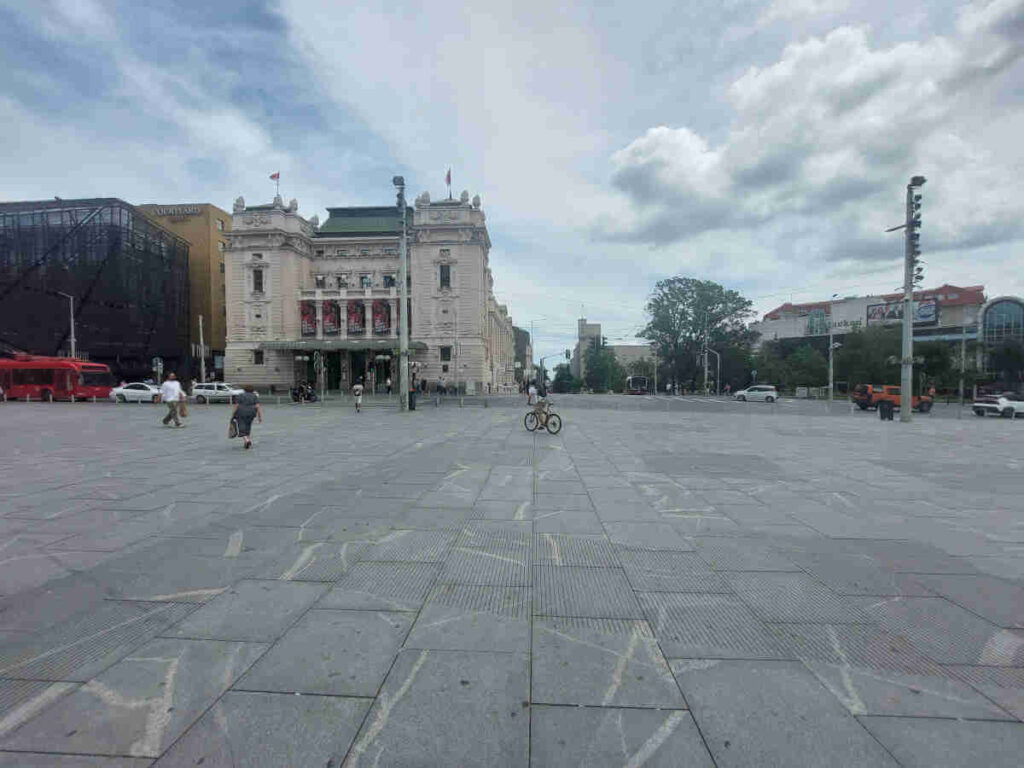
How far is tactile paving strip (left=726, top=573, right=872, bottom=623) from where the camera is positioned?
3.84m

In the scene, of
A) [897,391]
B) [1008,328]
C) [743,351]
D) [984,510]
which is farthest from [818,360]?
[984,510]

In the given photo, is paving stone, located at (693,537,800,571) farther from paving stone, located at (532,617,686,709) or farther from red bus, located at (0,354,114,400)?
red bus, located at (0,354,114,400)

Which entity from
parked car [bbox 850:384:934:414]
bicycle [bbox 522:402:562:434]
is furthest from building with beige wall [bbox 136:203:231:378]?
parked car [bbox 850:384:934:414]

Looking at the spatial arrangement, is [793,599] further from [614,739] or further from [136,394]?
[136,394]

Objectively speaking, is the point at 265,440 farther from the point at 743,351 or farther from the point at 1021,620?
the point at 743,351

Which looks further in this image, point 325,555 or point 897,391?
point 897,391

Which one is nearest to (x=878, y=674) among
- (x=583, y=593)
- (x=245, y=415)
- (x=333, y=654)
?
(x=583, y=593)

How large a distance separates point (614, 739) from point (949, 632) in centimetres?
279

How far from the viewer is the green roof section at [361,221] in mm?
65562

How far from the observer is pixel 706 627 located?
3.64 meters

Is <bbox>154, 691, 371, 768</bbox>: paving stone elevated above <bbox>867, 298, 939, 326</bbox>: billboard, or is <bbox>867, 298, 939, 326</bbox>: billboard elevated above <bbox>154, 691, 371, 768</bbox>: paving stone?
<bbox>867, 298, 939, 326</bbox>: billboard

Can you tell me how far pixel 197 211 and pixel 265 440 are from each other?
7309 centimetres

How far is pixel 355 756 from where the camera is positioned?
2361mm

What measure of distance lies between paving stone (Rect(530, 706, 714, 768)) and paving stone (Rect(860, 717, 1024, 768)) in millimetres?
926
